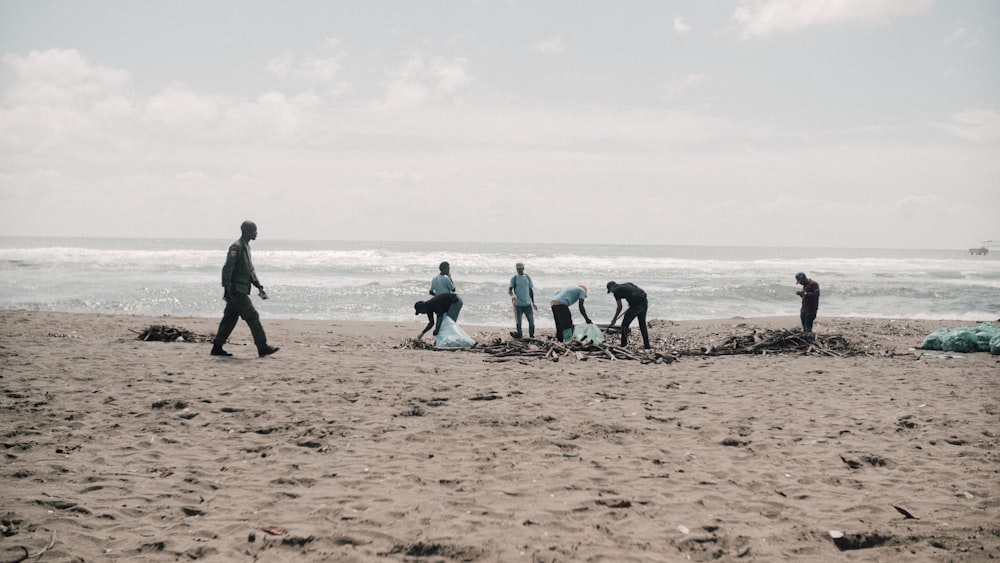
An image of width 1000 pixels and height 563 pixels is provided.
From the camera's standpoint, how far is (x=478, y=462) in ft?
15.3

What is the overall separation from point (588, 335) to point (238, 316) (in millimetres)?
5645

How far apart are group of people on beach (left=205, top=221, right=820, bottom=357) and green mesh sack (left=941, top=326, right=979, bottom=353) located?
7.47 feet

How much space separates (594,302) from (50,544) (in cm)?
1941

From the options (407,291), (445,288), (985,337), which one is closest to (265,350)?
(445,288)

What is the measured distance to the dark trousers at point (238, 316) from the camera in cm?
805

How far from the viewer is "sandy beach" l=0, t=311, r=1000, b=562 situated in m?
3.39

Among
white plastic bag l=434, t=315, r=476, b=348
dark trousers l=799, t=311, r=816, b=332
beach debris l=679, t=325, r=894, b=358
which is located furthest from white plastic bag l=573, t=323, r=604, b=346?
dark trousers l=799, t=311, r=816, b=332

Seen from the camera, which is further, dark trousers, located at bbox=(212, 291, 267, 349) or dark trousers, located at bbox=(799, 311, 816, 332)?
dark trousers, located at bbox=(799, 311, 816, 332)

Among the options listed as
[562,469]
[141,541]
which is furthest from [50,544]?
[562,469]

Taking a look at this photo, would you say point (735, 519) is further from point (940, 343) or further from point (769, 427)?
point (940, 343)

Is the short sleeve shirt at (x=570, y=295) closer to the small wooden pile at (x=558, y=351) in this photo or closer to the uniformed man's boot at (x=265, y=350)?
the small wooden pile at (x=558, y=351)

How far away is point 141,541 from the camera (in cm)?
333

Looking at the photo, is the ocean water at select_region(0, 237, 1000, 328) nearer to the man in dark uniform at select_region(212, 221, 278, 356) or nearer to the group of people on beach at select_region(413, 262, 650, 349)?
the group of people on beach at select_region(413, 262, 650, 349)

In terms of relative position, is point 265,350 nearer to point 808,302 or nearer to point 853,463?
point 853,463
